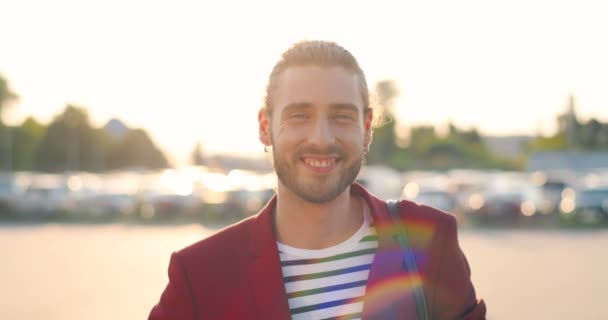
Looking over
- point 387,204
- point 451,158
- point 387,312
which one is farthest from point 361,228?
point 451,158

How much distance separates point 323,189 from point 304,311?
0.46 meters

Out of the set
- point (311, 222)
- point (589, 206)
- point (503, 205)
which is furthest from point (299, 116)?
point (589, 206)

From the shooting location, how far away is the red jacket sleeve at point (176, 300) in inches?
101

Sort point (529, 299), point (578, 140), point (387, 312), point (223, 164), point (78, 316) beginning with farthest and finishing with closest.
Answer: point (223, 164) → point (578, 140) → point (529, 299) → point (78, 316) → point (387, 312)

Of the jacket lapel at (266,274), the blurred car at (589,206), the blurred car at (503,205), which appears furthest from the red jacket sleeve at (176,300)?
the blurred car at (589,206)

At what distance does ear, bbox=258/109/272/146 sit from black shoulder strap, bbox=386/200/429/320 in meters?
0.57

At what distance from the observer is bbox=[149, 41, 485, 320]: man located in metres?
2.64

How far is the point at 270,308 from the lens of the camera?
2607 mm

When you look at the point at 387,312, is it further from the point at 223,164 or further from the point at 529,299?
the point at 223,164

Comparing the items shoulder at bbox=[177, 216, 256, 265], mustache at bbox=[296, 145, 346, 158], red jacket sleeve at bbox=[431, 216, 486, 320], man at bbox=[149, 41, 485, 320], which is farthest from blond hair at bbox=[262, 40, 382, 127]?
red jacket sleeve at bbox=[431, 216, 486, 320]

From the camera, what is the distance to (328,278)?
271 cm

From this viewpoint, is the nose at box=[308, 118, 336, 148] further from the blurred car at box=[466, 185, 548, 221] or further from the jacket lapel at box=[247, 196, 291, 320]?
the blurred car at box=[466, 185, 548, 221]

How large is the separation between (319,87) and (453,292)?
906 millimetres

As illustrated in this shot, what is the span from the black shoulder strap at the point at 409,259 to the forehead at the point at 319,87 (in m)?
0.44
